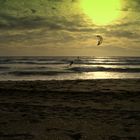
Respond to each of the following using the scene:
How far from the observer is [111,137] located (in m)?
7.11

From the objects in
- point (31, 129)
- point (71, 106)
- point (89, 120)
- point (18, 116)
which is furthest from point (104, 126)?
point (71, 106)

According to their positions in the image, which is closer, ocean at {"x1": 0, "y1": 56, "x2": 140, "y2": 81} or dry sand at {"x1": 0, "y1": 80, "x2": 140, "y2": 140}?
dry sand at {"x1": 0, "y1": 80, "x2": 140, "y2": 140}

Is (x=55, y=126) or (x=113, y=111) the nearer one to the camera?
(x=55, y=126)

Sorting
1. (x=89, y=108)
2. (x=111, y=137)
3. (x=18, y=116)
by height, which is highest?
(x=89, y=108)

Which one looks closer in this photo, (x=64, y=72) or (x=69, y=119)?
(x=69, y=119)

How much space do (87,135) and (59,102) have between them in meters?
4.99

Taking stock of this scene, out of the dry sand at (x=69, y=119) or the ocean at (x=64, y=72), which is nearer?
the dry sand at (x=69, y=119)

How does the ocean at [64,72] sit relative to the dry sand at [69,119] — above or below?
above

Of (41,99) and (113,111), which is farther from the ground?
(41,99)

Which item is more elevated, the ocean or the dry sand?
the ocean

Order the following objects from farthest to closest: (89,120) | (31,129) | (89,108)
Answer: (89,108) → (89,120) → (31,129)

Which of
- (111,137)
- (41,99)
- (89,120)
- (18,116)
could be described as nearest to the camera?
(111,137)

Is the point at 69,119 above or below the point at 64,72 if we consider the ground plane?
below

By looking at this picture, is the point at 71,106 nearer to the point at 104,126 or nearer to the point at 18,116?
the point at 18,116
